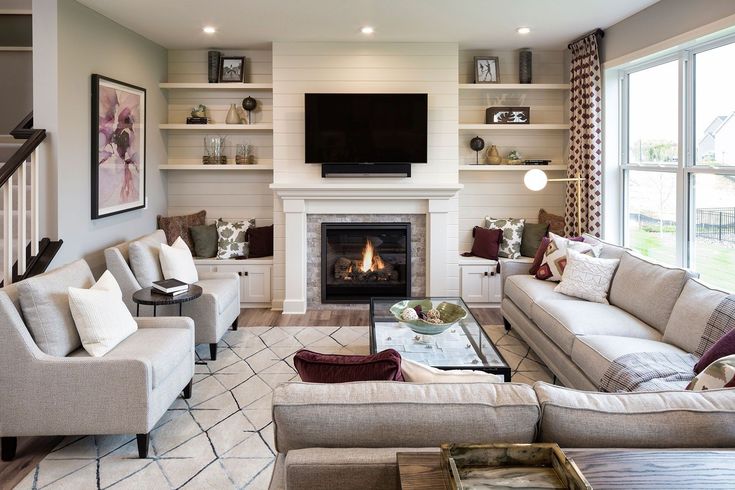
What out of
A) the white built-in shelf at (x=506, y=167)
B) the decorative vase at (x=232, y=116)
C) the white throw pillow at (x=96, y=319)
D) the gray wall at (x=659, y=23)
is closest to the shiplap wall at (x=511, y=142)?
the white built-in shelf at (x=506, y=167)

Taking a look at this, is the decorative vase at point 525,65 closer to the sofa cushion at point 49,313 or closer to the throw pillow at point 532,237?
the throw pillow at point 532,237

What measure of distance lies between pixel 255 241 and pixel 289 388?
4515 millimetres

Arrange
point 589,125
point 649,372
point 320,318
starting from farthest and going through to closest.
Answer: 1. point 320,318
2. point 589,125
3. point 649,372

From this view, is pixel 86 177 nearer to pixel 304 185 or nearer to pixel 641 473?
pixel 304 185

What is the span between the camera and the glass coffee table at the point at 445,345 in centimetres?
309

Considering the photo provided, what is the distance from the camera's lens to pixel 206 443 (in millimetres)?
2973

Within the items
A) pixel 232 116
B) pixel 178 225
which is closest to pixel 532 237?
pixel 232 116

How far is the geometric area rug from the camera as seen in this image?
8.57 ft

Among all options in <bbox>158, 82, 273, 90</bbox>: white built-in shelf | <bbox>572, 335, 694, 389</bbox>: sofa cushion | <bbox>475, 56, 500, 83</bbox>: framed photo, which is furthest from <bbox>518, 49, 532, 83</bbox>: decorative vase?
<bbox>572, 335, 694, 389</bbox>: sofa cushion

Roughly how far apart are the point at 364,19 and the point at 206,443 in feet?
11.7

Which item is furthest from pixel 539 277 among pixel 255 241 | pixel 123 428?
pixel 123 428

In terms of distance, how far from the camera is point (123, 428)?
2.79 metres

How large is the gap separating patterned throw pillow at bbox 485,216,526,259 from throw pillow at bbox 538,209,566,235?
23 centimetres

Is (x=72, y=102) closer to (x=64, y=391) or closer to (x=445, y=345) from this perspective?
(x=64, y=391)
